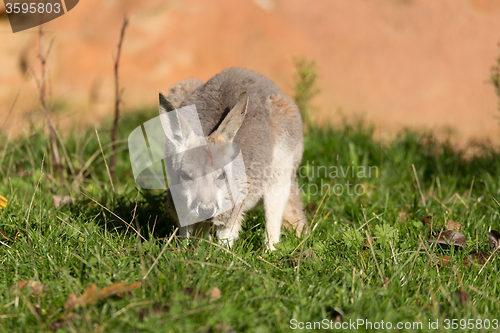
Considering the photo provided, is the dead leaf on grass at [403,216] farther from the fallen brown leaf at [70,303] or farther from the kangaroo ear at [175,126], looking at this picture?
the fallen brown leaf at [70,303]

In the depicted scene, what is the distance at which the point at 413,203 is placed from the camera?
3.95m

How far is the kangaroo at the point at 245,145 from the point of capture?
9.30 feet

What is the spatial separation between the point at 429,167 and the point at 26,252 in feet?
14.1

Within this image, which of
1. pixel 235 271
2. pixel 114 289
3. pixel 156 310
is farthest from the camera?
pixel 235 271

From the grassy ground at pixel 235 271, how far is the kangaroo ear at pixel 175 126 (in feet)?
1.98

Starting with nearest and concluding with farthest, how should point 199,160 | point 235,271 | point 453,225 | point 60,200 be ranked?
point 235,271 < point 199,160 < point 453,225 < point 60,200

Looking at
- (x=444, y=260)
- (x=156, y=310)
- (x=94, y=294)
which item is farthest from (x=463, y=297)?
(x=94, y=294)

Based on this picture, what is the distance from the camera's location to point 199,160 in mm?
2820

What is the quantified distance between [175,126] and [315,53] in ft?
21.4

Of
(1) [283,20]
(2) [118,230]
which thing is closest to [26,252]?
(2) [118,230]

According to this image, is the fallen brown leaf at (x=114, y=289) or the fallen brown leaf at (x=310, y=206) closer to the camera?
the fallen brown leaf at (x=114, y=289)

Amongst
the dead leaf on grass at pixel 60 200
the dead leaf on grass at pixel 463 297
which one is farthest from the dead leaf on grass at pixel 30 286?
the dead leaf on grass at pixel 463 297

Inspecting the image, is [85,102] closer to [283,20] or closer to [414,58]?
[283,20]

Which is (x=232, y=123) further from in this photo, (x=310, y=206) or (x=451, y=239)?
(x=451, y=239)
